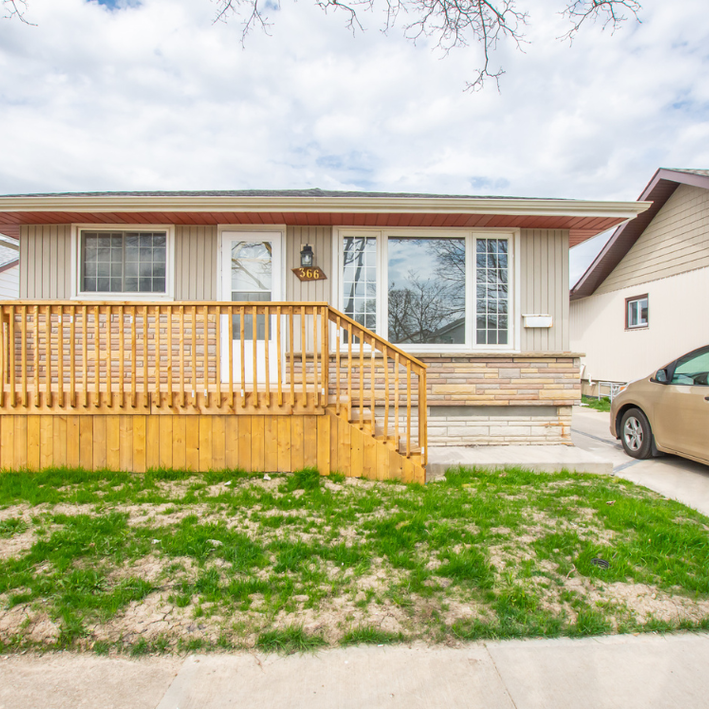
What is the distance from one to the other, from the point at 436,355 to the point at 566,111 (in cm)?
522

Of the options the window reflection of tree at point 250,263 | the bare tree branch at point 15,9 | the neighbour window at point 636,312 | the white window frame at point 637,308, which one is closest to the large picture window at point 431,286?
the window reflection of tree at point 250,263

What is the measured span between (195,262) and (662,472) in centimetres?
633

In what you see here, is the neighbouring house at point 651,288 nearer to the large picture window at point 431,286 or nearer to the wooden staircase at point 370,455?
the large picture window at point 431,286

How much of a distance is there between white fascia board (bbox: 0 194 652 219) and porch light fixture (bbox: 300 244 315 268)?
0.56 metres

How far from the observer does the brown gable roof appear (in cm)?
890

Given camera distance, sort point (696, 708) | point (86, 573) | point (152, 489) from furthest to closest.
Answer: point (152, 489) < point (86, 573) < point (696, 708)

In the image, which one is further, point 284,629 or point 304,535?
point 304,535

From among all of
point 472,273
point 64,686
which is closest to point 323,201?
point 472,273

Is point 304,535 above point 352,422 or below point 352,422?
below

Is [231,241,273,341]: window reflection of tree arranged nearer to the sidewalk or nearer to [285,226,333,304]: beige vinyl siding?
[285,226,333,304]: beige vinyl siding

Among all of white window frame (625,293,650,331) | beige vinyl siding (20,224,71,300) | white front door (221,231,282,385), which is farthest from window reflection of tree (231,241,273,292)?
white window frame (625,293,650,331)

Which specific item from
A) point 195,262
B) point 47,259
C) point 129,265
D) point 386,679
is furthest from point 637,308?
point 47,259

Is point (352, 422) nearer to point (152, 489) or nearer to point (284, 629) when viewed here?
point (152, 489)

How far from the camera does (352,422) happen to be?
4.25m
